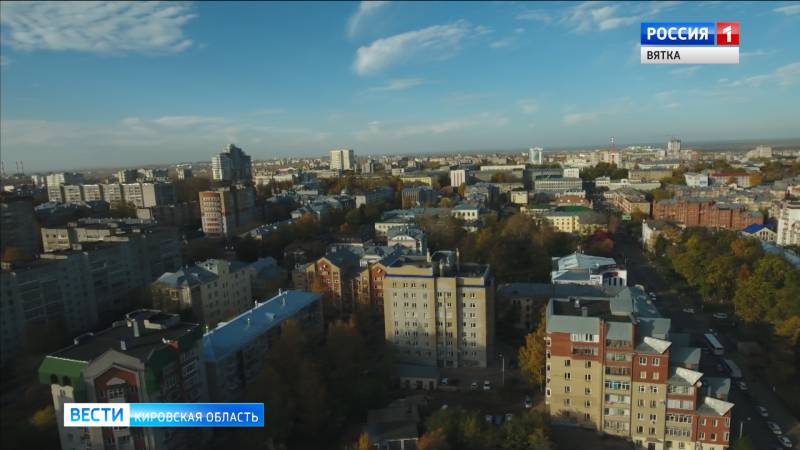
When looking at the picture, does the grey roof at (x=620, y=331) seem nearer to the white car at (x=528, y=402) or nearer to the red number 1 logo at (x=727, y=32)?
the white car at (x=528, y=402)

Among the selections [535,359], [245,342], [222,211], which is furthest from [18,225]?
[535,359]

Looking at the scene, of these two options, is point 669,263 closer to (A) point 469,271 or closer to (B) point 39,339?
(A) point 469,271

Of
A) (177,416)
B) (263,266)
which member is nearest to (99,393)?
(177,416)

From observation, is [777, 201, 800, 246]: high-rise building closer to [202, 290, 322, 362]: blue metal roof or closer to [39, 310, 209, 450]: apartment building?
[202, 290, 322, 362]: blue metal roof

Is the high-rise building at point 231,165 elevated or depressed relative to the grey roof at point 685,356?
elevated

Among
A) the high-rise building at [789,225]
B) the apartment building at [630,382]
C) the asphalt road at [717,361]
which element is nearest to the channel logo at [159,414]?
the apartment building at [630,382]

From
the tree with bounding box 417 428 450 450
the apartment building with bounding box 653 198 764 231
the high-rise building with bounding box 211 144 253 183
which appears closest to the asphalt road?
the apartment building with bounding box 653 198 764 231
